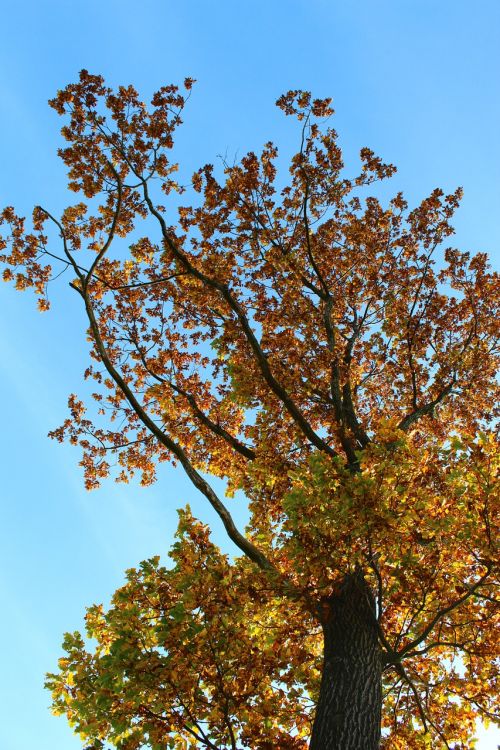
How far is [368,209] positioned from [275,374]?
418cm

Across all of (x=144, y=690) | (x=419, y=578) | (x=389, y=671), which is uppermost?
(x=419, y=578)

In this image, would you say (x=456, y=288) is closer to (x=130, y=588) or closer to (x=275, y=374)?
(x=275, y=374)

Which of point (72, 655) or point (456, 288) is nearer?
point (72, 655)

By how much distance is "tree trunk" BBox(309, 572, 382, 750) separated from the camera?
5902 mm

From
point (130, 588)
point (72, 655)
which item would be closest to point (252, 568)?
point (130, 588)

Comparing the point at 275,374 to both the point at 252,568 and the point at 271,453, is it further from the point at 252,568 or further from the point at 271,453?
the point at 252,568

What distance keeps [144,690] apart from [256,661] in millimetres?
1603

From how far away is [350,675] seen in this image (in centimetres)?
641

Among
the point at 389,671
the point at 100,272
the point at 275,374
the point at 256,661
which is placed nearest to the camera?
the point at 256,661

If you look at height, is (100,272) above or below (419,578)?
above

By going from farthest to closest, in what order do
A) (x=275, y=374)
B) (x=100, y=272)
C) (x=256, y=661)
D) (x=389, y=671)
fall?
(x=100, y=272)
(x=275, y=374)
(x=389, y=671)
(x=256, y=661)

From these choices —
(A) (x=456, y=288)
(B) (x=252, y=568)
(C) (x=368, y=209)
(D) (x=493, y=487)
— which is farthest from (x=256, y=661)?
(C) (x=368, y=209)

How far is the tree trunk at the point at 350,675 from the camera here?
5902mm

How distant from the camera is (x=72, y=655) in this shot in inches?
227
